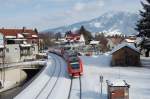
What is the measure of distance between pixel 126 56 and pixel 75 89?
2451cm

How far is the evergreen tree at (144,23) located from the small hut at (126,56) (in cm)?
300

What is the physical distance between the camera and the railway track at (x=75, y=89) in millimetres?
36200

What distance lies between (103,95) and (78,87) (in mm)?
6334

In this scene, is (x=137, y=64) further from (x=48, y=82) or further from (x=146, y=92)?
(x=146, y=92)

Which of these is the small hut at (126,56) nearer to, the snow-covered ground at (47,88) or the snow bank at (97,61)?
the snow bank at (97,61)

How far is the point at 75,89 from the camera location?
4066cm

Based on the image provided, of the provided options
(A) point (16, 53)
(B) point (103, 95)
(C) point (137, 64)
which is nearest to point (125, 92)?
(B) point (103, 95)

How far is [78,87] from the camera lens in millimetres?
41969

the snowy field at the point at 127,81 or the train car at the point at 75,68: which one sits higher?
the train car at the point at 75,68

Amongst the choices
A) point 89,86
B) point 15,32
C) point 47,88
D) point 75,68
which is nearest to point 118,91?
point 89,86

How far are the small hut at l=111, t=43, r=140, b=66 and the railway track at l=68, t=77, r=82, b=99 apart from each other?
53.5ft

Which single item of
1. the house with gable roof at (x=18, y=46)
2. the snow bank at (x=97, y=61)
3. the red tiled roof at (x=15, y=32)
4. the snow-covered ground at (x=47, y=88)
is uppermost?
the red tiled roof at (x=15, y=32)

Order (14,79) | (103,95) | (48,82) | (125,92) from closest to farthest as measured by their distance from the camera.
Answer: (125,92)
(103,95)
(48,82)
(14,79)

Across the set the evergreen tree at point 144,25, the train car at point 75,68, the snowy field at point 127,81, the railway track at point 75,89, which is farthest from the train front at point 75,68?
the evergreen tree at point 144,25
